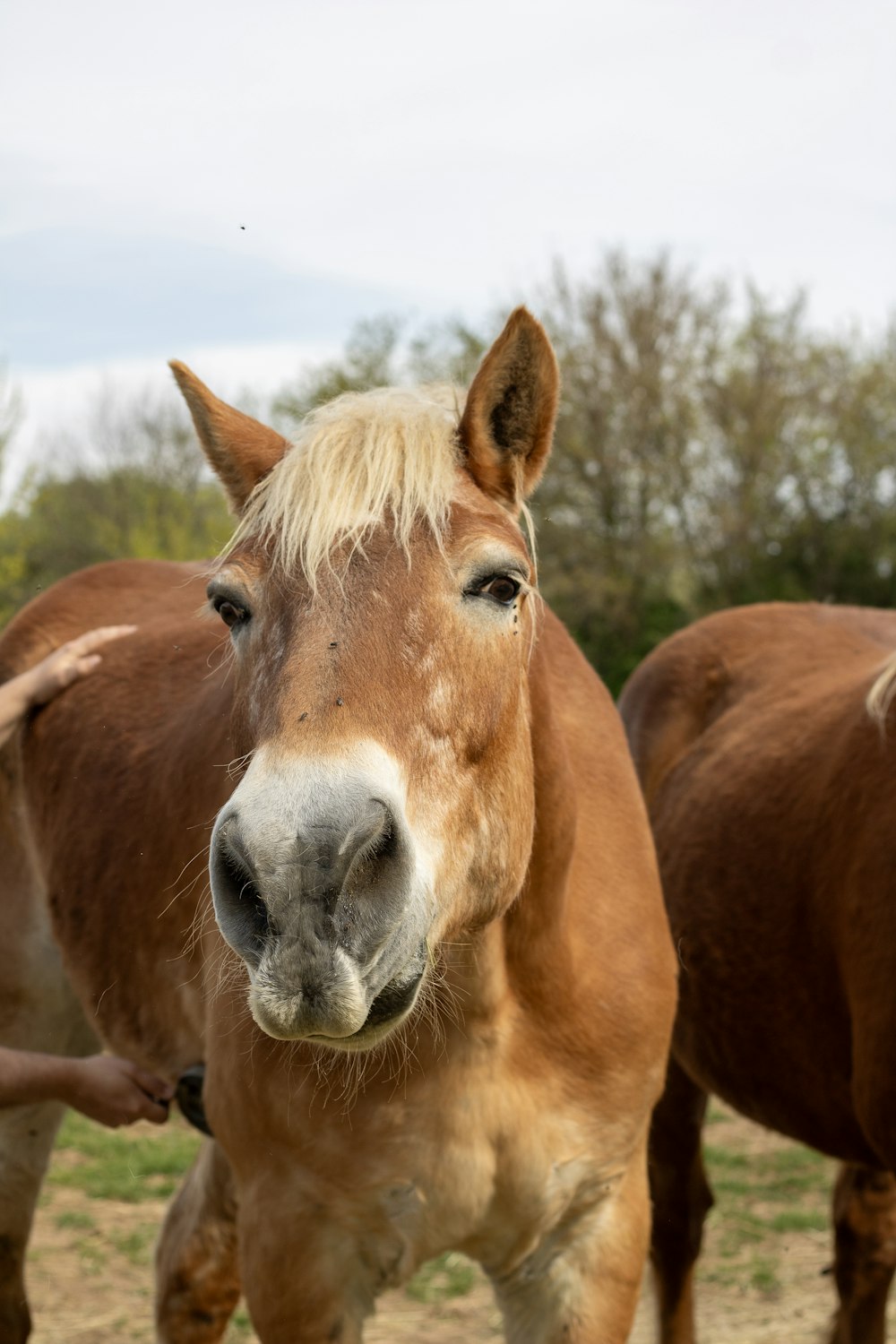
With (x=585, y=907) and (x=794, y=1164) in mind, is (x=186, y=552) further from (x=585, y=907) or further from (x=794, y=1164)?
(x=585, y=907)

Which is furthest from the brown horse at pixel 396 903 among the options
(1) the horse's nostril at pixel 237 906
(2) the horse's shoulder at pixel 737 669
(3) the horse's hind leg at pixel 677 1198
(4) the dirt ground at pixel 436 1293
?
(2) the horse's shoulder at pixel 737 669

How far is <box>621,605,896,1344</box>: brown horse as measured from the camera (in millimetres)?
3535

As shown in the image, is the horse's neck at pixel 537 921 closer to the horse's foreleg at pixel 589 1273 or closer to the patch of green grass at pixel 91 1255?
the horse's foreleg at pixel 589 1273

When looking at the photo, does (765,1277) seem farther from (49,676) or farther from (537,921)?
(49,676)

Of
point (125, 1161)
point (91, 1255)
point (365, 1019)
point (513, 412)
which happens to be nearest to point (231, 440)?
point (513, 412)

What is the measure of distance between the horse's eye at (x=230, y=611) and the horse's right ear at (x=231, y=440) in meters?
0.31

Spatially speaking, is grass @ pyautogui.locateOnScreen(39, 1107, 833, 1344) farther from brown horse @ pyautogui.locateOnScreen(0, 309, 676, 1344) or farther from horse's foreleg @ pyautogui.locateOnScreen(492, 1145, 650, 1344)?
horse's foreleg @ pyautogui.locateOnScreen(492, 1145, 650, 1344)

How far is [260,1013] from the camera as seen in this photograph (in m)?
1.91

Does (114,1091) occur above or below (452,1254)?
above

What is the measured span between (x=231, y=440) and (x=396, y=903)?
115 centimetres

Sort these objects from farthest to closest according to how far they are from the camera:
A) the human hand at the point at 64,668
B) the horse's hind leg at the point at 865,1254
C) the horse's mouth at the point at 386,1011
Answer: the human hand at the point at 64,668 → the horse's hind leg at the point at 865,1254 → the horse's mouth at the point at 386,1011

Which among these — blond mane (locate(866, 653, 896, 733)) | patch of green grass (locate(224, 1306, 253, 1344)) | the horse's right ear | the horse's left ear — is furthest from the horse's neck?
patch of green grass (locate(224, 1306, 253, 1344))

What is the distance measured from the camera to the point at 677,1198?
462 centimetres

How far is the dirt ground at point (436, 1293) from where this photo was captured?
15.3 ft
